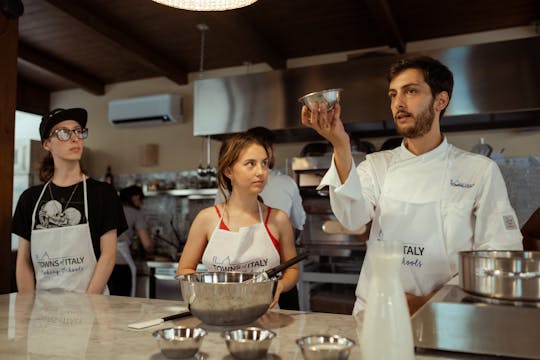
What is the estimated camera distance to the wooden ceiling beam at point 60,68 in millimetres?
4835

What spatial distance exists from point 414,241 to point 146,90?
4739 mm

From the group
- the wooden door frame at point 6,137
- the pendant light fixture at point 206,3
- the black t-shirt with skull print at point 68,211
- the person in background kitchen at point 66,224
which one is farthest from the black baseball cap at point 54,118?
the pendant light fixture at point 206,3

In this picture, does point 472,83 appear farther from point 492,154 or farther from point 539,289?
point 539,289

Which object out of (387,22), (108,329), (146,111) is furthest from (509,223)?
(146,111)

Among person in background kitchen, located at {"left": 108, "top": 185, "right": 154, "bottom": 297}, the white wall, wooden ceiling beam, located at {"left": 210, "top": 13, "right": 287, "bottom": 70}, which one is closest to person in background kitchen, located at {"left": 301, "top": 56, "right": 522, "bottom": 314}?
wooden ceiling beam, located at {"left": 210, "top": 13, "right": 287, "bottom": 70}

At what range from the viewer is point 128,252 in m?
4.34

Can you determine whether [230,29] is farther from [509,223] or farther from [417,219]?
[509,223]

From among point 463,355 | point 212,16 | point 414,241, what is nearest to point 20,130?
point 212,16

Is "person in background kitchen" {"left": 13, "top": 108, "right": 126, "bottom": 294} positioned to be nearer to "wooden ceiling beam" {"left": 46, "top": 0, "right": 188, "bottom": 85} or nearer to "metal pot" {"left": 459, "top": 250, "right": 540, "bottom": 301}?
"metal pot" {"left": 459, "top": 250, "right": 540, "bottom": 301}

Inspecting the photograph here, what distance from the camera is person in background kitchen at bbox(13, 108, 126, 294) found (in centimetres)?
199

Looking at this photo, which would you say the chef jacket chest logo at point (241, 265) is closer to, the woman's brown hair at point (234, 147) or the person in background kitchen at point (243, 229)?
the person in background kitchen at point (243, 229)

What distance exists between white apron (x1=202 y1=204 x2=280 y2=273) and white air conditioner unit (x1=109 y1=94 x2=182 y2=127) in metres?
3.70

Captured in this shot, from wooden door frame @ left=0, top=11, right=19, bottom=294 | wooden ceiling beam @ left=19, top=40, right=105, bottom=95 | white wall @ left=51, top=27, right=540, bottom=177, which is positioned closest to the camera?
wooden door frame @ left=0, top=11, right=19, bottom=294

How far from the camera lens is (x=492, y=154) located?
3.61 meters
